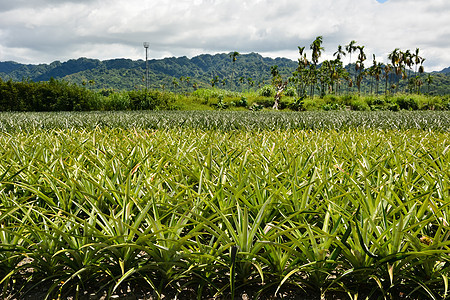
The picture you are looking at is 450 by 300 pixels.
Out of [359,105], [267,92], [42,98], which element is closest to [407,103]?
[359,105]

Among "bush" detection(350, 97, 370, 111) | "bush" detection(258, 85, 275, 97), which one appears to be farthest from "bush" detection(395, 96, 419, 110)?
"bush" detection(258, 85, 275, 97)

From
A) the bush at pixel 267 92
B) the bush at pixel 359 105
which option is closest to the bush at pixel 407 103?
the bush at pixel 359 105

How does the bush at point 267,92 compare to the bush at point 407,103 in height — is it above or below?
above

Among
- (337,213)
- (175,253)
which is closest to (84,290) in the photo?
(175,253)

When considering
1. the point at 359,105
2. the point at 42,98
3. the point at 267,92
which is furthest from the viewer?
the point at 267,92

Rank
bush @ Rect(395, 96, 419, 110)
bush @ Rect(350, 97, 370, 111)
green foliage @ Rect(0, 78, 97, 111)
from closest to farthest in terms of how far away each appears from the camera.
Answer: green foliage @ Rect(0, 78, 97, 111), bush @ Rect(350, 97, 370, 111), bush @ Rect(395, 96, 419, 110)

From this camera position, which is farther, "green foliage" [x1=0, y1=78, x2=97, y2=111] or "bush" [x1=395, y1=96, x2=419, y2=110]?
"bush" [x1=395, y1=96, x2=419, y2=110]

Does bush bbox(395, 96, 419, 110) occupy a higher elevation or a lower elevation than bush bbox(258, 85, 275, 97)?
lower

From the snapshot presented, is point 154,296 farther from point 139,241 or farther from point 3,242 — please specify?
point 3,242

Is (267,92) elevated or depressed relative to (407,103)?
elevated

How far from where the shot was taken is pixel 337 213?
7.51 ft

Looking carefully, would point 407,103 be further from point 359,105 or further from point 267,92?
point 267,92

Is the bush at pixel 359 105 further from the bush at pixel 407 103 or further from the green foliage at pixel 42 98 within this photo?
the green foliage at pixel 42 98

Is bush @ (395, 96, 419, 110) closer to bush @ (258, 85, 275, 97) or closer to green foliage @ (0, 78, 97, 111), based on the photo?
bush @ (258, 85, 275, 97)
